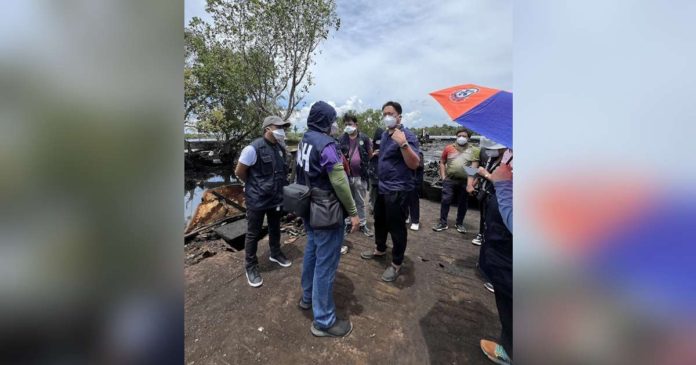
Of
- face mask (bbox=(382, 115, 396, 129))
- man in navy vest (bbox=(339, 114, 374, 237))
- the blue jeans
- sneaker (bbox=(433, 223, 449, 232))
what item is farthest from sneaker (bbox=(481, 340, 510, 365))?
sneaker (bbox=(433, 223, 449, 232))

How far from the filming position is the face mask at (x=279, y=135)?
10.7 ft

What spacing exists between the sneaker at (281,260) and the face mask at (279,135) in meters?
1.57

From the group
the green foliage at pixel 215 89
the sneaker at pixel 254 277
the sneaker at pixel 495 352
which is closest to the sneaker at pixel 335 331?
the sneaker at pixel 254 277

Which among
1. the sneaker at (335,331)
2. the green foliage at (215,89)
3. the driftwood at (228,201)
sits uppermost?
the green foliage at (215,89)

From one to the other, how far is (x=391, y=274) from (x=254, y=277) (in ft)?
5.48

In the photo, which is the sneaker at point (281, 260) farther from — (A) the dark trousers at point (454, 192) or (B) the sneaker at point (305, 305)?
(A) the dark trousers at point (454, 192)

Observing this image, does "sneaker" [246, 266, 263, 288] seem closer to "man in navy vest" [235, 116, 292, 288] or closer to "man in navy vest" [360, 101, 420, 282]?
"man in navy vest" [235, 116, 292, 288]

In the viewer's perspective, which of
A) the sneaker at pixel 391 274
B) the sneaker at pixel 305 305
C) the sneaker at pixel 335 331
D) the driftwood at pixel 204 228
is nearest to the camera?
the sneaker at pixel 335 331

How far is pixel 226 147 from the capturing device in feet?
75.1

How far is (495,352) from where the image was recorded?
215 centimetres

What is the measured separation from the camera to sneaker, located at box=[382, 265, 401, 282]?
325cm

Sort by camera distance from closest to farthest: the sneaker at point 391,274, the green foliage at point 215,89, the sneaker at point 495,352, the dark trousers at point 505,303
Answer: the dark trousers at point 505,303
the sneaker at point 495,352
the sneaker at point 391,274
the green foliage at point 215,89
